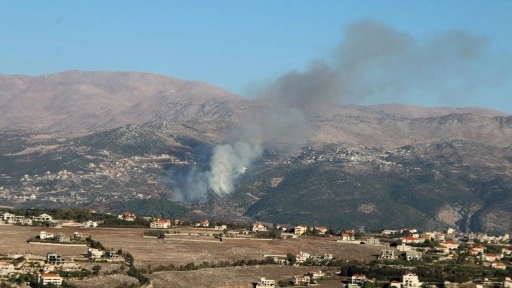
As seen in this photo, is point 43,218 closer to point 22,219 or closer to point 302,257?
point 22,219

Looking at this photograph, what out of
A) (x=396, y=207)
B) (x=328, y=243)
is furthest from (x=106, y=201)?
(x=328, y=243)

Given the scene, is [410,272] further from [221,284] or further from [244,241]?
[244,241]

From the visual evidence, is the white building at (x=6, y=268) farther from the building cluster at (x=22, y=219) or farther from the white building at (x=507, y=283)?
the white building at (x=507, y=283)

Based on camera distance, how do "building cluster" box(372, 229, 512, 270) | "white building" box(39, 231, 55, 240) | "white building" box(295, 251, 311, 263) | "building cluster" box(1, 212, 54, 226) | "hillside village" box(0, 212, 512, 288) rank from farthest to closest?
"building cluster" box(1, 212, 54, 226), "building cluster" box(372, 229, 512, 270), "white building" box(295, 251, 311, 263), "white building" box(39, 231, 55, 240), "hillside village" box(0, 212, 512, 288)

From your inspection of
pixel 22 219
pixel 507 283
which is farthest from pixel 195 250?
pixel 507 283

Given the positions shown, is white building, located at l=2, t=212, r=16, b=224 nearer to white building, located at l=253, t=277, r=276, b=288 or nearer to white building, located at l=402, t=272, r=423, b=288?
white building, located at l=253, t=277, r=276, b=288

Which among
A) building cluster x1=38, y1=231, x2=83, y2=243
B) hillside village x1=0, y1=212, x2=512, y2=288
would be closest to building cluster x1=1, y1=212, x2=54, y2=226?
hillside village x1=0, y1=212, x2=512, y2=288
